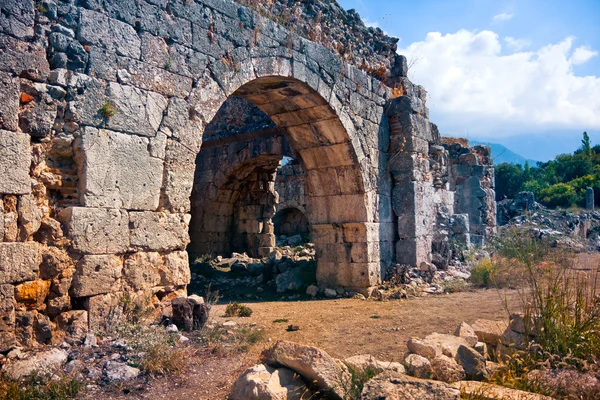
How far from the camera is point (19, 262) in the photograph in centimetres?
368

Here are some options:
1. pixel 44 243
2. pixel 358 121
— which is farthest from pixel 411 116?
pixel 44 243

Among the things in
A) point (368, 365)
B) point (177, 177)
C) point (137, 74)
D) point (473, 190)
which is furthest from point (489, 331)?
point (473, 190)

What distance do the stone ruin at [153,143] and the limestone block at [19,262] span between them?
0.04 ft

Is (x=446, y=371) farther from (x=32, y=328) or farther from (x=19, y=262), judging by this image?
(x=19, y=262)

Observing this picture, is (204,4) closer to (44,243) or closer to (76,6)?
(76,6)

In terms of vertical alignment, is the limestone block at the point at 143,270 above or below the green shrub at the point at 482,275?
above

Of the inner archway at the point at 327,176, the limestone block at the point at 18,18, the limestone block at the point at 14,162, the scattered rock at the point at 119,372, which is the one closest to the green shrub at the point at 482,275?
the inner archway at the point at 327,176

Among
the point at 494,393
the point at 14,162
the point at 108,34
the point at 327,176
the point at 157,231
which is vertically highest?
the point at 108,34

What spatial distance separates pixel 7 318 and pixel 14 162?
1.16 metres

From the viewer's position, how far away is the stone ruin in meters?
3.87

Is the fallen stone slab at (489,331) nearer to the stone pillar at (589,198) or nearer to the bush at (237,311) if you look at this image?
the bush at (237,311)

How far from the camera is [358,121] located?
309 inches

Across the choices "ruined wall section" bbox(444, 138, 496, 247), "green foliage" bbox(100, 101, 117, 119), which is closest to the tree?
"ruined wall section" bbox(444, 138, 496, 247)

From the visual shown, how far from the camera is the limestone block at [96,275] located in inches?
161
